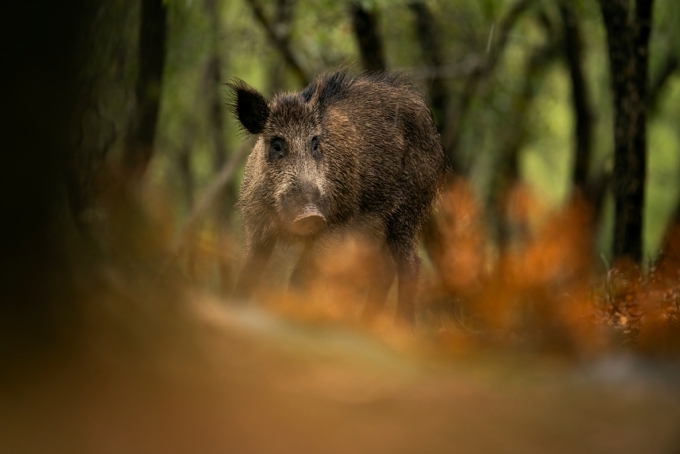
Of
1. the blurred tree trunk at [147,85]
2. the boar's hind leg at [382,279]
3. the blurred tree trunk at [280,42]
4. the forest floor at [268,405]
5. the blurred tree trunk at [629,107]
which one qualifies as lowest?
the forest floor at [268,405]

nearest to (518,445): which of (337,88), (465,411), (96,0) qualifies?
Answer: (465,411)

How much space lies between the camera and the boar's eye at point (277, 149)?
630 centimetres

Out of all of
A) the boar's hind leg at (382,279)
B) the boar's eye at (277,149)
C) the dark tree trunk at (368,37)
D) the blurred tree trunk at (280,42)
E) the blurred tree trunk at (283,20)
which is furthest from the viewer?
the blurred tree trunk at (283,20)

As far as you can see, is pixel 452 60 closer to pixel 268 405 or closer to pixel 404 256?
pixel 404 256

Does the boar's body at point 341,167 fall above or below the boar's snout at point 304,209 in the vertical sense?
above

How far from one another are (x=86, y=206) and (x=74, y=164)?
0.19 metres

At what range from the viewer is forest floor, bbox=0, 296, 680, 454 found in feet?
10.9

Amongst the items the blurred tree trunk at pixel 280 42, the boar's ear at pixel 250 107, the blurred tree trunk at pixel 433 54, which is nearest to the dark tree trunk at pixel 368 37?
the blurred tree trunk at pixel 280 42

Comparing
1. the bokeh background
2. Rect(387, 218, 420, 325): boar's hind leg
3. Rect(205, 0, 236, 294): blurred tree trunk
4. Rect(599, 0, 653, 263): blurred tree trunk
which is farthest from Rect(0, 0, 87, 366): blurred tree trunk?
Rect(205, 0, 236, 294): blurred tree trunk

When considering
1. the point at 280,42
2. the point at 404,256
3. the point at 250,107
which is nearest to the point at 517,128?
the point at 280,42

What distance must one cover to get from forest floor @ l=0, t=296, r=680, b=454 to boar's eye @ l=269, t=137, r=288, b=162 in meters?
2.92

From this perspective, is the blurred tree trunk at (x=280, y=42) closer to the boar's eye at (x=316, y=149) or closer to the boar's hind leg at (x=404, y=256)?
the boar's eye at (x=316, y=149)

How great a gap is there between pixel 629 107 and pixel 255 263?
11.6ft

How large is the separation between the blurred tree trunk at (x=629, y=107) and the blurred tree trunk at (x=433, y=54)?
3.81m
